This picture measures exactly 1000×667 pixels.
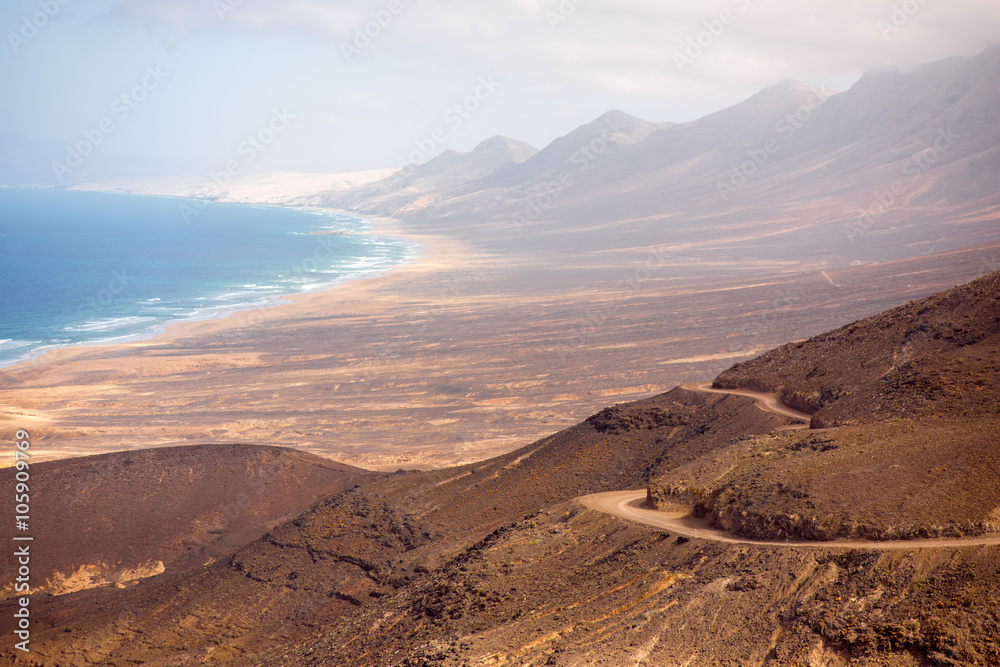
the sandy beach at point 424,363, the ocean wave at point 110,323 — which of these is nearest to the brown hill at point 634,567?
the sandy beach at point 424,363

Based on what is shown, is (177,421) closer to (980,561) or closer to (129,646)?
(129,646)

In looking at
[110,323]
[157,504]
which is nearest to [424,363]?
[157,504]

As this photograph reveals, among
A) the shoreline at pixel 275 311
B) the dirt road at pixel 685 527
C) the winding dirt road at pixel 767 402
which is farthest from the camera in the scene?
the shoreline at pixel 275 311

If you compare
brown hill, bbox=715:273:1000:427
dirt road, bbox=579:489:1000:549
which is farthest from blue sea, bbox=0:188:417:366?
brown hill, bbox=715:273:1000:427

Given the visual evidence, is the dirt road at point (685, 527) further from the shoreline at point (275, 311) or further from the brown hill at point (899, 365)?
the shoreline at point (275, 311)

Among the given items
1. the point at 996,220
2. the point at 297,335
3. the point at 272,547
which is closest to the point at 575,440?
the point at 272,547

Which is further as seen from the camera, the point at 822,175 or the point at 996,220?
the point at 822,175

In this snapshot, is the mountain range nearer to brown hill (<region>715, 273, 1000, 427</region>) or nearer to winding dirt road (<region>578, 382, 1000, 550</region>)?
brown hill (<region>715, 273, 1000, 427</region>)
